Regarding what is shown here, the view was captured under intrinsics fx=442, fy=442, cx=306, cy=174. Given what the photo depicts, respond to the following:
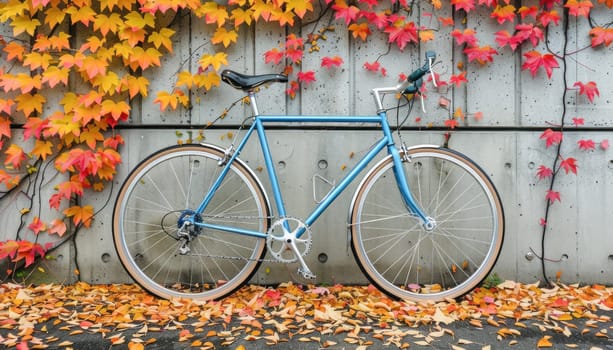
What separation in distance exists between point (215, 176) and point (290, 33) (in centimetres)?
112

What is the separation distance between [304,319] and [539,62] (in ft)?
7.40

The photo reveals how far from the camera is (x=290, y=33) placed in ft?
10.1

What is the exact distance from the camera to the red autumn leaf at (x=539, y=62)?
2.93 metres

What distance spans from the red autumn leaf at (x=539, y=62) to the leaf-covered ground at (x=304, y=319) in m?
1.45

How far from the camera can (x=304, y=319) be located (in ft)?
8.02

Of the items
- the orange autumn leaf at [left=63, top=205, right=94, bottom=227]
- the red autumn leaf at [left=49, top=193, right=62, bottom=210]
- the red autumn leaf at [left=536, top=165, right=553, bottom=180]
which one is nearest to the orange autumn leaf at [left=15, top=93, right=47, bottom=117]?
the red autumn leaf at [left=49, top=193, right=62, bottom=210]

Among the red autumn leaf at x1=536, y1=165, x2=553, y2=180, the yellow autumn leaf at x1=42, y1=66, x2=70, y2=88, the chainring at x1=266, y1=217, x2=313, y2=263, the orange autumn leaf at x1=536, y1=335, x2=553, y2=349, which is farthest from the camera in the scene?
the red autumn leaf at x1=536, y1=165, x2=553, y2=180

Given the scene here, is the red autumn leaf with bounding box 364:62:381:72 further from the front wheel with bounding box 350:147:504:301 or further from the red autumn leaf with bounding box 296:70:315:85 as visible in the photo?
the front wheel with bounding box 350:147:504:301

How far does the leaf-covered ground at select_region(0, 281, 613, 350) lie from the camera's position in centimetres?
219

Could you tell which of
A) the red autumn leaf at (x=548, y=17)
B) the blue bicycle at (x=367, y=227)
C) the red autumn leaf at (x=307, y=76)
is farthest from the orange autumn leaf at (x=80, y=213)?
the red autumn leaf at (x=548, y=17)

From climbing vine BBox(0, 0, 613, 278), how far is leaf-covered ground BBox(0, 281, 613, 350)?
0.56 m

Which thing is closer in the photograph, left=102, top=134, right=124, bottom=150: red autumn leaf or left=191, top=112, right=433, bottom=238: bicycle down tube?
left=191, top=112, right=433, bottom=238: bicycle down tube

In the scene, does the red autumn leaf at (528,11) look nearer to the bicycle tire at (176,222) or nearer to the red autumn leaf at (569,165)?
the red autumn leaf at (569,165)

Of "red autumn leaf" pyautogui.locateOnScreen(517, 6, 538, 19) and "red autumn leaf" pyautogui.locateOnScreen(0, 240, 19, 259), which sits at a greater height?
"red autumn leaf" pyautogui.locateOnScreen(517, 6, 538, 19)
